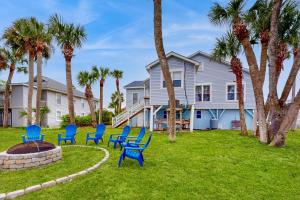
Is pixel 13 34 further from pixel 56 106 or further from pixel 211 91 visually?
pixel 211 91

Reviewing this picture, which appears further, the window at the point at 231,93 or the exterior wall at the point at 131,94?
the exterior wall at the point at 131,94

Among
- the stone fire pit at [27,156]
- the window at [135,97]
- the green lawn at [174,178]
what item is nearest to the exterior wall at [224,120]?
the window at [135,97]

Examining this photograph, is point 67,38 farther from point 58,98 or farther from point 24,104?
point 58,98

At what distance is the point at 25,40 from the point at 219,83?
66.0 feet

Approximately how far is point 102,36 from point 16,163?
16945 millimetres

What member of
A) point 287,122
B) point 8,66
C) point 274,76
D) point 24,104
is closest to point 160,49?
point 274,76

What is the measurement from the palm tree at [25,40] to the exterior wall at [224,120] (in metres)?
17.4

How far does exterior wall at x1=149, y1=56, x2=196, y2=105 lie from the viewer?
62.8 feet

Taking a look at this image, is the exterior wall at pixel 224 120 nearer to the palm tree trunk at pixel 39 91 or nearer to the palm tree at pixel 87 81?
the palm tree at pixel 87 81

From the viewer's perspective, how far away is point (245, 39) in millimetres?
12516

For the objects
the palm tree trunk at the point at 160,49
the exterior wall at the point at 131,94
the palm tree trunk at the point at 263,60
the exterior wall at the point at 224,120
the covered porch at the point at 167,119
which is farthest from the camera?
the exterior wall at the point at 131,94

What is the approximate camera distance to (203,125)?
2455 centimetres

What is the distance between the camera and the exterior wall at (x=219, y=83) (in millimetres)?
23141

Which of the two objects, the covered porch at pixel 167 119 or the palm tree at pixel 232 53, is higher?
the palm tree at pixel 232 53
